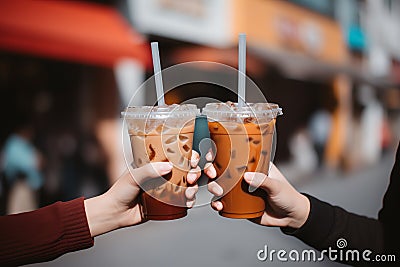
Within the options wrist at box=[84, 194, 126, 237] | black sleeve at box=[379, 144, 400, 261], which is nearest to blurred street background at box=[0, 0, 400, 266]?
black sleeve at box=[379, 144, 400, 261]

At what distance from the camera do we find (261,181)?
0.95m

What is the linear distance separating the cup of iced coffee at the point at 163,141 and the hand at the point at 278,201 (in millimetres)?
81

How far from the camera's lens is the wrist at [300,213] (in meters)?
1.02

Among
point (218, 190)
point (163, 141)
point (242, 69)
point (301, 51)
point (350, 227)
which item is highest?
point (301, 51)

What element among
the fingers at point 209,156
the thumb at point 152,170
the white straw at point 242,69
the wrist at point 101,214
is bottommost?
the wrist at point 101,214

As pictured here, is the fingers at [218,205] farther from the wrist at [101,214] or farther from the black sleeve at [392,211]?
the black sleeve at [392,211]

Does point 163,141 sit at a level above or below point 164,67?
below

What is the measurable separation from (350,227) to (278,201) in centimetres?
19

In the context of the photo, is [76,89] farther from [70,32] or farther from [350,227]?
[350,227]

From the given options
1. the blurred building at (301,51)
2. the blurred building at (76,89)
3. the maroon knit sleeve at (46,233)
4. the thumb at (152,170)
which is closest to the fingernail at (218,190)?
the thumb at (152,170)

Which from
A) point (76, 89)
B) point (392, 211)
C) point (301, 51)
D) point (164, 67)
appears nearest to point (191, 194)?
point (392, 211)

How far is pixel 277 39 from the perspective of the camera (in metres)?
2.21

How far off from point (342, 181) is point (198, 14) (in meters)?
1.14

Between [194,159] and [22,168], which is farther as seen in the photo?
[22,168]
